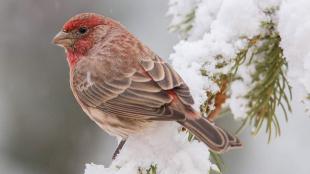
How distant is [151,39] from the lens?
8.63 meters

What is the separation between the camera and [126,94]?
3.95m

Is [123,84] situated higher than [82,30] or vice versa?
[82,30]

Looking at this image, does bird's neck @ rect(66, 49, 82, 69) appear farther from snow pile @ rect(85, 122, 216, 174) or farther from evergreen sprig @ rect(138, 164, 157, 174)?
evergreen sprig @ rect(138, 164, 157, 174)

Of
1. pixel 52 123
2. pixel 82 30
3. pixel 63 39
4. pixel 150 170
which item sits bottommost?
pixel 52 123

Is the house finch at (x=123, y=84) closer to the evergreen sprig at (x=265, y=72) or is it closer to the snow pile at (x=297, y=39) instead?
the evergreen sprig at (x=265, y=72)

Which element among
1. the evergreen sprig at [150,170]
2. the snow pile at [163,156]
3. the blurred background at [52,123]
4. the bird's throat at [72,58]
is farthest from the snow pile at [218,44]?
the blurred background at [52,123]

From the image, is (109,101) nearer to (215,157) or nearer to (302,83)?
(215,157)

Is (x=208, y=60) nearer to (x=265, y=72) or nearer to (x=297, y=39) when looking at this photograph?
(x=265, y=72)

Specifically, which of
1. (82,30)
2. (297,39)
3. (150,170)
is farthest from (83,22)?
(297,39)

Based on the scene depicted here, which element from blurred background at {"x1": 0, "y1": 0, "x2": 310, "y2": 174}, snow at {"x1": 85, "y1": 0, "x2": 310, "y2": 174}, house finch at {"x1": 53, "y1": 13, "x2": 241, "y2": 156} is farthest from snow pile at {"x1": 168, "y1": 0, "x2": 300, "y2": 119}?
blurred background at {"x1": 0, "y1": 0, "x2": 310, "y2": 174}

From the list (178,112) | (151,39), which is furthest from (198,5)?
(151,39)

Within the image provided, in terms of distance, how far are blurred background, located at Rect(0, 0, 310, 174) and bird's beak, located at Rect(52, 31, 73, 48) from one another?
2.49 meters

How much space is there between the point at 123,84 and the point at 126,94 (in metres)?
0.07

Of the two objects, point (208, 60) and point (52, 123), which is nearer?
point (208, 60)
